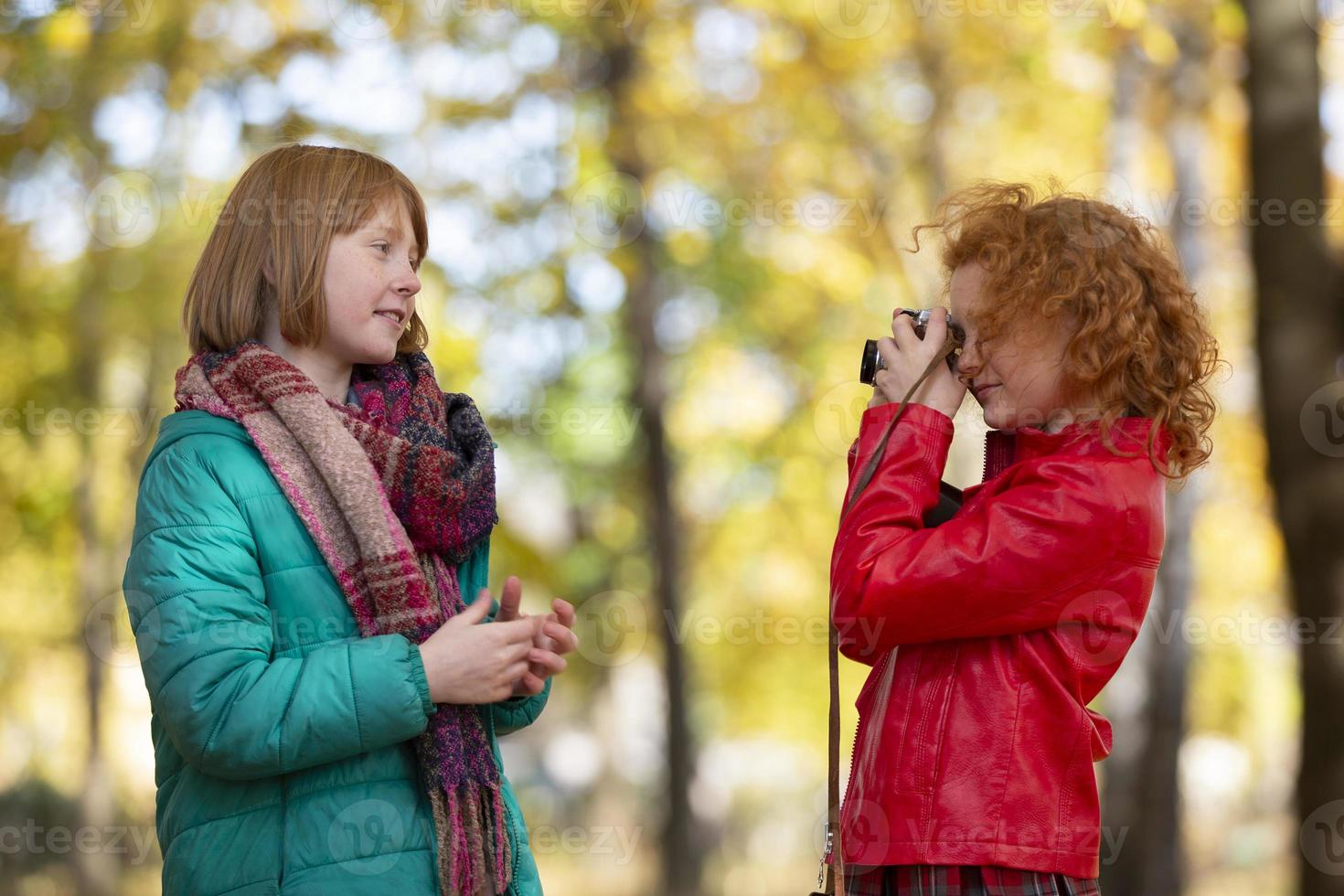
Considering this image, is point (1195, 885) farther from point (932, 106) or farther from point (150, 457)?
point (150, 457)

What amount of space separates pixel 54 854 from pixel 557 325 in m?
7.89

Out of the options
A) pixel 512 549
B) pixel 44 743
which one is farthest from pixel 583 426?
pixel 44 743

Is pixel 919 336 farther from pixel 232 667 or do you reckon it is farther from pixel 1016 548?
pixel 232 667

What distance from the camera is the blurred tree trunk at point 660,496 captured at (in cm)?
985

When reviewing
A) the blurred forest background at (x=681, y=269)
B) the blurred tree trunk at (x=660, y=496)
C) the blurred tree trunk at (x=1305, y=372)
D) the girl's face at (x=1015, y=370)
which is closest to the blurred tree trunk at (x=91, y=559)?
the blurred forest background at (x=681, y=269)

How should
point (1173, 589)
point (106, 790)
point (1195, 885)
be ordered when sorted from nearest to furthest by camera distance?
point (1173, 589) → point (106, 790) → point (1195, 885)

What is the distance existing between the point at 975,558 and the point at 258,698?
1.20 m

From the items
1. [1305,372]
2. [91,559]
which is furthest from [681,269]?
[1305,372]

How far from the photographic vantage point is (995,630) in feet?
7.42

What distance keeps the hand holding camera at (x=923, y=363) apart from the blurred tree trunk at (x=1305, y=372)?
2982mm

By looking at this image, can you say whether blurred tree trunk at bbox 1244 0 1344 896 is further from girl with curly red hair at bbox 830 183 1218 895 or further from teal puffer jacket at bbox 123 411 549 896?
teal puffer jacket at bbox 123 411 549 896

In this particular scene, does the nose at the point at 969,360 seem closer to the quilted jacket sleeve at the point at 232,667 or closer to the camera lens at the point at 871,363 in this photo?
the camera lens at the point at 871,363

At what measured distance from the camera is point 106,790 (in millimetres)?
11781

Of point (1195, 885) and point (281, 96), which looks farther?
point (1195, 885)
